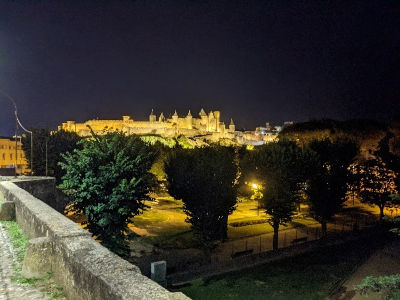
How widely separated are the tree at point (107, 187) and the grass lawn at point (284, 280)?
20.4 feet

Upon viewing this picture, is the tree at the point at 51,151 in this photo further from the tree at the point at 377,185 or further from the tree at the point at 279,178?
the tree at the point at 377,185

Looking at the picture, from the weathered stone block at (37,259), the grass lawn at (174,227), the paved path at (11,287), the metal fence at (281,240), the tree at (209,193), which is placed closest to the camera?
the paved path at (11,287)

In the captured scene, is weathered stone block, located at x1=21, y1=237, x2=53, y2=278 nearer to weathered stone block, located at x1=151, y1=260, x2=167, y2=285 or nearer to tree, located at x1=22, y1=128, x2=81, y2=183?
weathered stone block, located at x1=151, y1=260, x2=167, y2=285

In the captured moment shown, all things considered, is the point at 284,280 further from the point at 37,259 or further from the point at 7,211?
the point at 37,259

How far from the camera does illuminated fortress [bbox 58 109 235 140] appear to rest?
144m

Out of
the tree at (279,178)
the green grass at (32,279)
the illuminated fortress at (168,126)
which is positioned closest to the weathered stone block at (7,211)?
the green grass at (32,279)

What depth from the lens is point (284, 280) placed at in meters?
22.9

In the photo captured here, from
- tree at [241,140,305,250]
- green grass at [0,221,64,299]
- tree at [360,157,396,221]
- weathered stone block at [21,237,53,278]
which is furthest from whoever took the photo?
tree at [360,157,396,221]

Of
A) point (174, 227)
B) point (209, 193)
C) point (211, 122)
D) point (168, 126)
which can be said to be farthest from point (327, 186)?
point (211, 122)

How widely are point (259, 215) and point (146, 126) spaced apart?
368 feet

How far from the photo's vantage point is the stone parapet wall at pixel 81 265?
17.2 feet

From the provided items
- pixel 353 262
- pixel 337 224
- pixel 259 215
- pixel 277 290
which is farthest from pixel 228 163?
pixel 337 224

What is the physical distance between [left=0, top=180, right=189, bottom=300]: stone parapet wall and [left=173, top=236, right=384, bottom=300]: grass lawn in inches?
527

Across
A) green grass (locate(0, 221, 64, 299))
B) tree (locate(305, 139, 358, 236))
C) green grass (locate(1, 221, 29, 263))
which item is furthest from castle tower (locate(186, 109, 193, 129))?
green grass (locate(0, 221, 64, 299))
